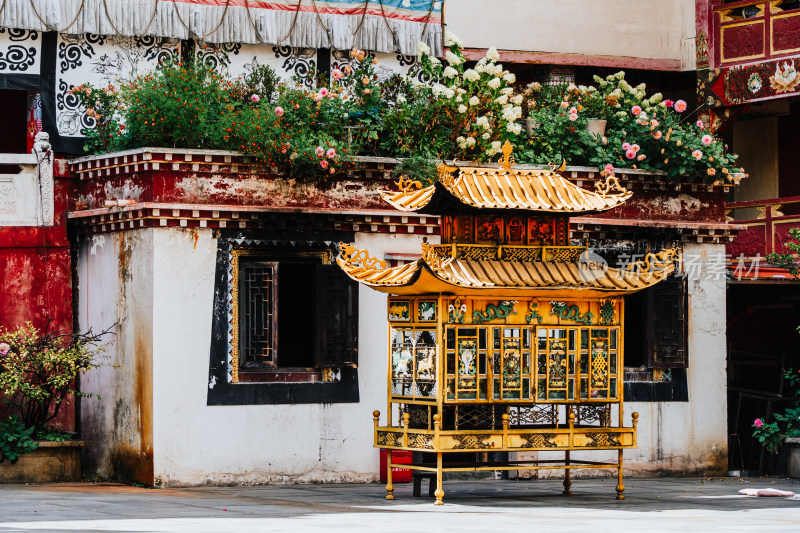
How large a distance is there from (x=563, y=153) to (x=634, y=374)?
3414mm

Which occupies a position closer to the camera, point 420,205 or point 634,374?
point 420,205

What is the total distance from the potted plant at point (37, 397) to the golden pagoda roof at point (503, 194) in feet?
16.4

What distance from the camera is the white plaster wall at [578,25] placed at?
2417cm

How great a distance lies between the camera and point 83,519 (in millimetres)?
14430

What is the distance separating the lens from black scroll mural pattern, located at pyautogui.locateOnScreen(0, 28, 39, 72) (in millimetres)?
20016

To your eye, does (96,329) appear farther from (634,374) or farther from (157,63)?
(634,374)

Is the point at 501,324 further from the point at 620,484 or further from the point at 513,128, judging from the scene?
the point at 513,128

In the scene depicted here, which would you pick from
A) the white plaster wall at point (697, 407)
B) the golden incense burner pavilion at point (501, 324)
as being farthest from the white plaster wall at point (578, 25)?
the golden incense burner pavilion at point (501, 324)

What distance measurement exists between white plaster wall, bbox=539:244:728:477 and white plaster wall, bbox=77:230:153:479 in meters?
6.16

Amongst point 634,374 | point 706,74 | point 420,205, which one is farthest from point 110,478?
point 706,74

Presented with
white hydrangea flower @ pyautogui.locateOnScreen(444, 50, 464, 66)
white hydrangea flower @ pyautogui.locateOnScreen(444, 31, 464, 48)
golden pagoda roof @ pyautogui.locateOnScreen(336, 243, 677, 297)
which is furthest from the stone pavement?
white hydrangea flower @ pyautogui.locateOnScreen(444, 31, 464, 48)

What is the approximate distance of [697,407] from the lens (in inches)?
850

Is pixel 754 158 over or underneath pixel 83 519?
over

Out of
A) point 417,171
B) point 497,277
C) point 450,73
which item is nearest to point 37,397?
point 417,171
